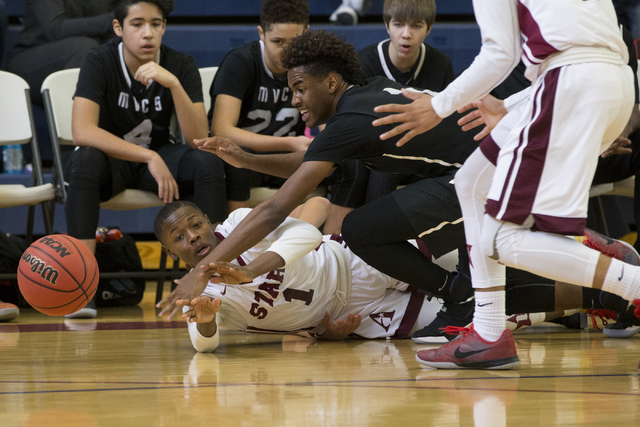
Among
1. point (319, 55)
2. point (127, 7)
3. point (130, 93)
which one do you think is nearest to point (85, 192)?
point (130, 93)

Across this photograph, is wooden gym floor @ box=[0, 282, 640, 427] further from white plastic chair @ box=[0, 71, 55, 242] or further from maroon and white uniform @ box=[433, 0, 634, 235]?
white plastic chair @ box=[0, 71, 55, 242]

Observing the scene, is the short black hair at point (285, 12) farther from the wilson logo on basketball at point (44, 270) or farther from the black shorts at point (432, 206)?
the wilson logo on basketball at point (44, 270)

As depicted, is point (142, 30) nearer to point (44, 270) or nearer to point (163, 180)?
point (163, 180)

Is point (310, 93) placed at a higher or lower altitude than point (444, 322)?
higher

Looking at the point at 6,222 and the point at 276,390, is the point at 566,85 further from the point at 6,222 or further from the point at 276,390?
the point at 6,222

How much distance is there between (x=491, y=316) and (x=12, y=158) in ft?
13.2

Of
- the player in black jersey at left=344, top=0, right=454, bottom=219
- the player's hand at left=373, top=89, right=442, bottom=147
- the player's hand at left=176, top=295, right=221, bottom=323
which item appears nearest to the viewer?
the player's hand at left=373, top=89, right=442, bottom=147

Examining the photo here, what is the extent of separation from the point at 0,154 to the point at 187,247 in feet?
11.3

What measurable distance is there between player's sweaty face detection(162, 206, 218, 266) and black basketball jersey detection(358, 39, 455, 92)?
1664 mm

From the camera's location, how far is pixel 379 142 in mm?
2328

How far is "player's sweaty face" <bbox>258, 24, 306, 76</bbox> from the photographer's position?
376cm

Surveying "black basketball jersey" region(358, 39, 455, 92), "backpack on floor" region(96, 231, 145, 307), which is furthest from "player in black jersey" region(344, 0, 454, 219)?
"backpack on floor" region(96, 231, 145, 307)

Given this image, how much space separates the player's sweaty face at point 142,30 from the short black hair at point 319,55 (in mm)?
1562

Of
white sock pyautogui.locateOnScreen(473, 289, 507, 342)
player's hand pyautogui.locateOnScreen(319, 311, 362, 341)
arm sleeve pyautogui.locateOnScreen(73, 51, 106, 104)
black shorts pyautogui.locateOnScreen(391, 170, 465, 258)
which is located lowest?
player's hand pyautogui.locateOnScreen(319, 311, 362, 341)
